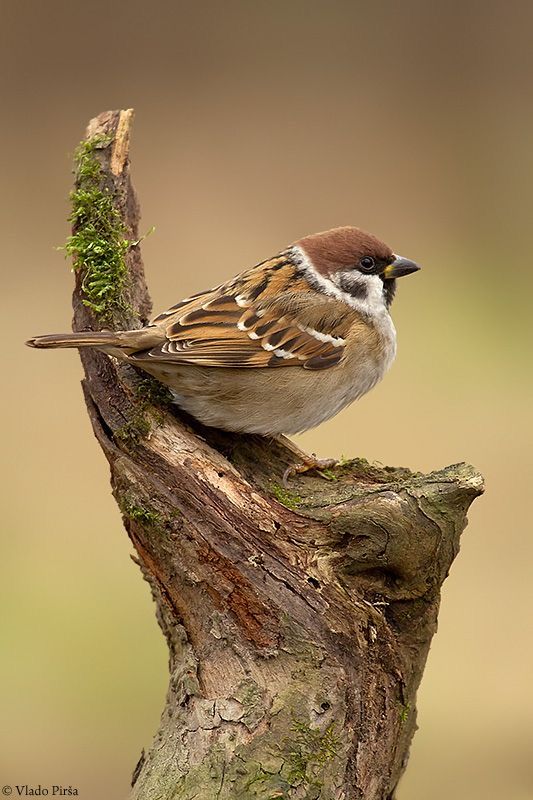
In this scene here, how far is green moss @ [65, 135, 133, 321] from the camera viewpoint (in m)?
2.81

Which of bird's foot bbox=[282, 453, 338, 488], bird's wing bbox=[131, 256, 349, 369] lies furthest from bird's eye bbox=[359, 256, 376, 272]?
bird's foot bbox=[282, 453, 338, 488]

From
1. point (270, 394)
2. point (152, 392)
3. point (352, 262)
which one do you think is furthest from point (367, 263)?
point (152, 392)

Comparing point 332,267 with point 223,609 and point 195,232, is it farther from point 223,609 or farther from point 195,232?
point 195,232

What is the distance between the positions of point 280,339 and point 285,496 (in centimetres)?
53

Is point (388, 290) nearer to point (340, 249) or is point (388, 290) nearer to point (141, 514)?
point (340, 249)

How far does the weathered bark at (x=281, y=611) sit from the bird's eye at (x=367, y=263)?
0.92m

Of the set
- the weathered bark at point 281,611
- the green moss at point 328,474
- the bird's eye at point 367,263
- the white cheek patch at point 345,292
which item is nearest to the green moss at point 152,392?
the weathered bark at point 281,611

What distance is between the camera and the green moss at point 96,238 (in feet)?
9.23

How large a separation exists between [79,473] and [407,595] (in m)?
3.96

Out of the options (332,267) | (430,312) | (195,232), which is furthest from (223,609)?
(195,232)

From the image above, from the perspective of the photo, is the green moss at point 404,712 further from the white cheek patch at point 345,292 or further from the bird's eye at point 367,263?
the bird's eye at point 367,263

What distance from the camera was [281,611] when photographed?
249 centimetres

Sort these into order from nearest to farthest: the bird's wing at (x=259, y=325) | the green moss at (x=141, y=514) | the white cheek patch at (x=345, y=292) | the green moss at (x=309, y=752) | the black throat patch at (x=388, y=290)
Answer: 1. the green moss at (x=309, y=752)
2. the green moss at (x=141, y=514)
3. the bird's wing at (x=259, y=325)
4. the white cheek patch at (x=345, y=292)
5. the black throat patch at (x=388, y=290)

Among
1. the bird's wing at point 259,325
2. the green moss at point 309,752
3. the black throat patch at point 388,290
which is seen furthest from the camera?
the black throat patch at point 388,290
